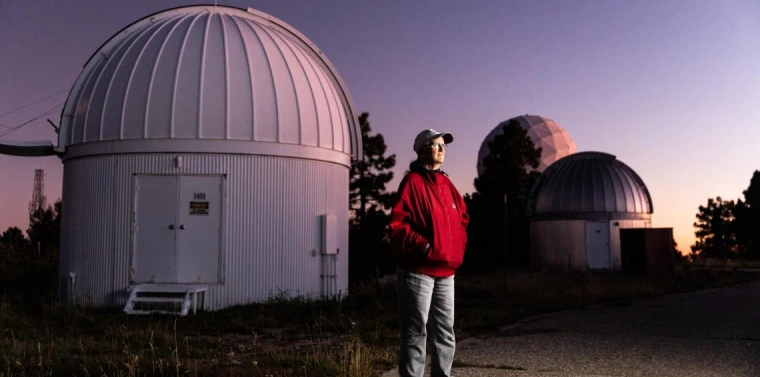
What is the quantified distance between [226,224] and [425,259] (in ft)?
30.4

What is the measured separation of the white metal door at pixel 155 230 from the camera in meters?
13.3

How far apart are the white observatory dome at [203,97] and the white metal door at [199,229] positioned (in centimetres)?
69

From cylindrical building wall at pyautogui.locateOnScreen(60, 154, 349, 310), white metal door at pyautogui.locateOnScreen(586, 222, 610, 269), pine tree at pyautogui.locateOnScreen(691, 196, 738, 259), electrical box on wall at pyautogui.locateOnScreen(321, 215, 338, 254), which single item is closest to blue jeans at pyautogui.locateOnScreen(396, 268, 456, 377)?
cylindrical building wall at pyautogui.locateOnScreen(60, 154, 349, 310)

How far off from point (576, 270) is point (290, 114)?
51.3 ft

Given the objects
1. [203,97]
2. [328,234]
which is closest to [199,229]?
[203,97]

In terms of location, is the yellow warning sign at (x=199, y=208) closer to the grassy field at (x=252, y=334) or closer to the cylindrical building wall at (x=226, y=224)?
the cylindrical building wall at (x=226, y=224)

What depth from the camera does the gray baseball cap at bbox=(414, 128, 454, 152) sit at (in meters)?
5.02

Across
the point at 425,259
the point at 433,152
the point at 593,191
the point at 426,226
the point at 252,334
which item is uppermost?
the point at 593,191

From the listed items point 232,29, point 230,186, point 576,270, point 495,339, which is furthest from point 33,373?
point 576,270

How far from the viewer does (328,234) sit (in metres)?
14.6

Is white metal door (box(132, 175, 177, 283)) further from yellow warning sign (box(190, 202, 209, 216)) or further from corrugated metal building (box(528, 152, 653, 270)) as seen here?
corrugated metal building (box(528, 152, 653, 270))

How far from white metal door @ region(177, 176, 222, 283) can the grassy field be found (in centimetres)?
111

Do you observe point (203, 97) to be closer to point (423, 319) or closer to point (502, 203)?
Answer: point (423, 319)

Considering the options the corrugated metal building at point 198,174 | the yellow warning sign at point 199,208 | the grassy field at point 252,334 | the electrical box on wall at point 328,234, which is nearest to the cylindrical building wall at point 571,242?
the grassy field at point 252,334
